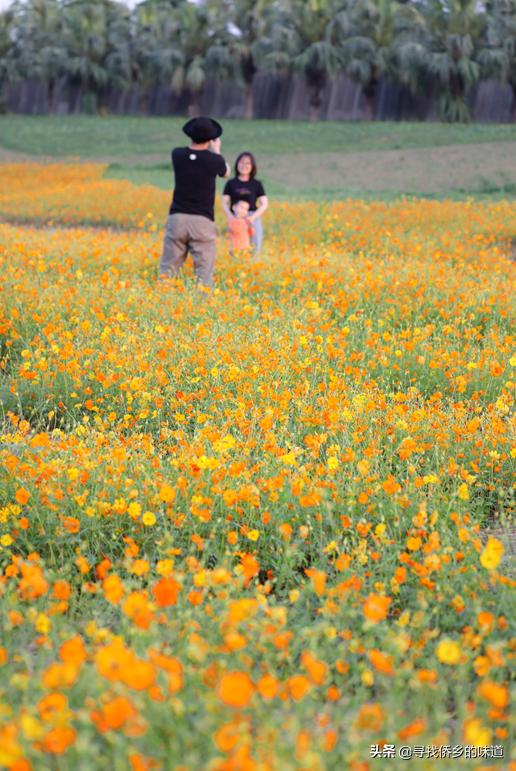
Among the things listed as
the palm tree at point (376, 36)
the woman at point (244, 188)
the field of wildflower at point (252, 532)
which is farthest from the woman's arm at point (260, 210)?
the palm tree at point (376, 36)

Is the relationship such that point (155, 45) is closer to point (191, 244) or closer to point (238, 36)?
point (238, 36)

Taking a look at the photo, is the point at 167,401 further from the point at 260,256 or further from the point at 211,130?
the point at 260,256

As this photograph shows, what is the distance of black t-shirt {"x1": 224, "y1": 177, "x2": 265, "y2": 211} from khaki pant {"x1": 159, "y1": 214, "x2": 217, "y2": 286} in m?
1.79

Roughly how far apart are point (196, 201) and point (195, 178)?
0.24 metres

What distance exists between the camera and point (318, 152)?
3300 cm

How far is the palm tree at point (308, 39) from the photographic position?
44.4 metres

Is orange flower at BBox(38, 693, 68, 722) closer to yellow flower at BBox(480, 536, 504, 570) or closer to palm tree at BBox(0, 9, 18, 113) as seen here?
yellow flower at BBox(480, 536, 504, 570)

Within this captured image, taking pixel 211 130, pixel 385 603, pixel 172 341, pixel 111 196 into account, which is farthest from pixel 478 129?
pixel 385 603

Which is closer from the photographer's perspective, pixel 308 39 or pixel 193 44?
pixel 308 39

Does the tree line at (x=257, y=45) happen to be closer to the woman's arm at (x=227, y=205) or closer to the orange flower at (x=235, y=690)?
the woman's arm at (x=227, y=205)

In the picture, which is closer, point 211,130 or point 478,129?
point 211,130

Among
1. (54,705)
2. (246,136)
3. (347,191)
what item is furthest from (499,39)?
(54,705)

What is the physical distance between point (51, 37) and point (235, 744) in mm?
56382

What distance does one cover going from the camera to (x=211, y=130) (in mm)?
7770
